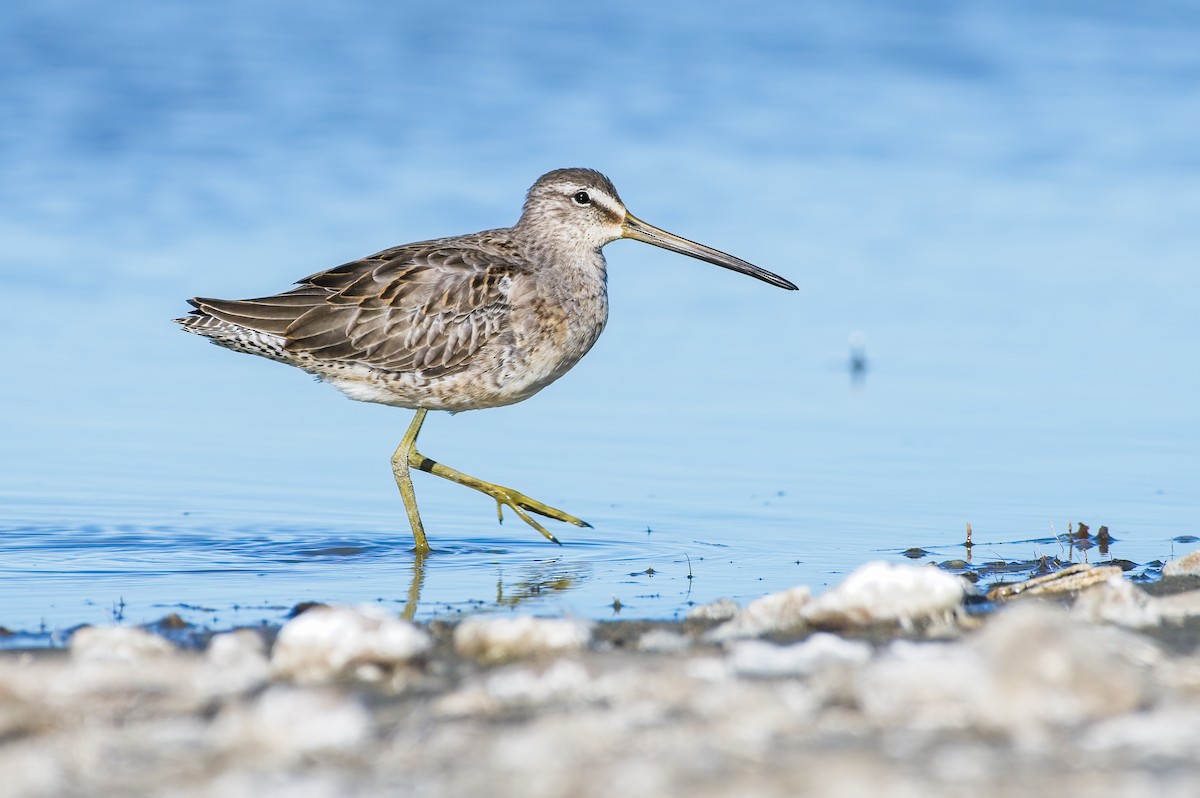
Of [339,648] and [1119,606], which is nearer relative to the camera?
[339,648]

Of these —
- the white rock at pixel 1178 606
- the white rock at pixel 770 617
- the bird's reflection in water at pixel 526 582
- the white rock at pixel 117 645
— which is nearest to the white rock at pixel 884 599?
the white rock at pixel 770 617

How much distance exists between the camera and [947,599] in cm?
513

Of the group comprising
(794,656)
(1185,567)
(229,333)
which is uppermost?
(229,333)

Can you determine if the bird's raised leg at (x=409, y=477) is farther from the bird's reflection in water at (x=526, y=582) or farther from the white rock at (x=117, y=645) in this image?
the white rock at (x=117, y=645)

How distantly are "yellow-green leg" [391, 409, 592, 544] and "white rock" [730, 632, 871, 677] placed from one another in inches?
120

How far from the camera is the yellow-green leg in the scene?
24.8ft

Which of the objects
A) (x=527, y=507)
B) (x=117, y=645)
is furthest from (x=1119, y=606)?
(x=527, y=507)

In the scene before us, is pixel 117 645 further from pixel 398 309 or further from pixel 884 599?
pixel 398 309

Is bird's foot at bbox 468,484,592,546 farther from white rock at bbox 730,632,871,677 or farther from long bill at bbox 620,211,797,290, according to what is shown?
white rock at bbox 730,632,871,677

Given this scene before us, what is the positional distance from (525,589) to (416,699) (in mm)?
2403

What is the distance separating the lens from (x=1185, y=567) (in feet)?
19.7

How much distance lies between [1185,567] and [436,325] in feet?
11.1

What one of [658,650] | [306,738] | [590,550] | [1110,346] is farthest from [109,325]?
[306,738]

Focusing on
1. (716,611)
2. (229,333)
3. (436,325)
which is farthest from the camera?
(229,333)
